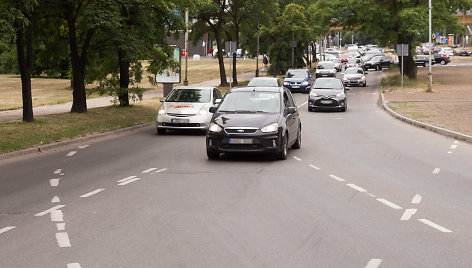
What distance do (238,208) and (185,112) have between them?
38.7 ft

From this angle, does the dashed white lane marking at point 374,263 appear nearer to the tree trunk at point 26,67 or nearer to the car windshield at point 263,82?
the tree trunk at point 26,67

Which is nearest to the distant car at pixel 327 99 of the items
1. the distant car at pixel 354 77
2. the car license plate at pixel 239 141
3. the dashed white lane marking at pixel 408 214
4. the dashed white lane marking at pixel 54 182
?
the car license plate at pixel 239 141

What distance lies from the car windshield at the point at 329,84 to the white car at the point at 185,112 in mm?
11160

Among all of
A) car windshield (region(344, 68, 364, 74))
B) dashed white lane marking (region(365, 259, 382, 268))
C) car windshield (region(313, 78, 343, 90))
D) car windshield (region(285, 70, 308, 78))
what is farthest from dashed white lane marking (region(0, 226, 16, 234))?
car windshield (region(344, 68, 364, 74))

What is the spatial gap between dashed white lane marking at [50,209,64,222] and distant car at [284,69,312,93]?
126ft

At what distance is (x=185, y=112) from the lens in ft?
68.9

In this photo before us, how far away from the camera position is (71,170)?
13.6m

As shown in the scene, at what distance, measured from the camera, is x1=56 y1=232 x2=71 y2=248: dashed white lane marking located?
7.32 metres

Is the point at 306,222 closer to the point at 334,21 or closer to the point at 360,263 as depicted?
the point at 360,263

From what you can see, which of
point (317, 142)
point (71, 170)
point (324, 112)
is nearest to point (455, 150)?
point (317, 142)

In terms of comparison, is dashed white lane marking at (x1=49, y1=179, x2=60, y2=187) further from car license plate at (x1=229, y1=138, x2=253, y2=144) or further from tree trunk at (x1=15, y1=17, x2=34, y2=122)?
tree trunk at (x1=15, y1=17, x2=34, y2=122)

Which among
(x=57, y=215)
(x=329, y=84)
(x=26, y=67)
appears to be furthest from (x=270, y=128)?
(x=329, y=84)

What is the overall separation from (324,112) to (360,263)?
25.2 meters

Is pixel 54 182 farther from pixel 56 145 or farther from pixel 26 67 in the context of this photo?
pixel 26 67
